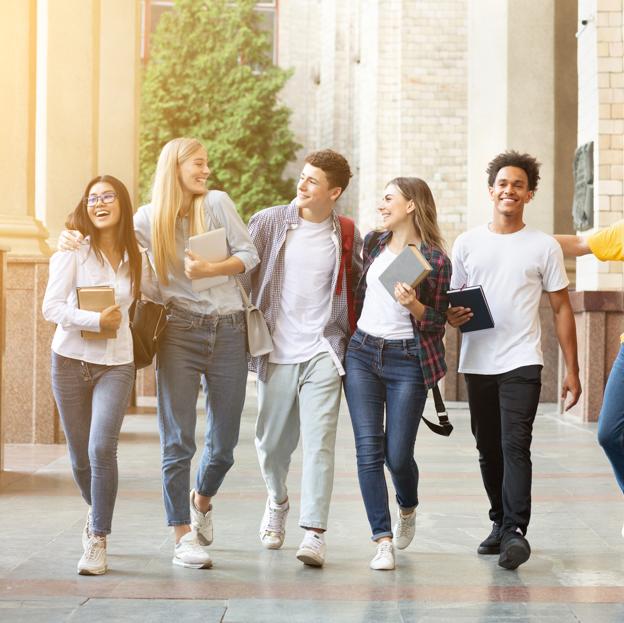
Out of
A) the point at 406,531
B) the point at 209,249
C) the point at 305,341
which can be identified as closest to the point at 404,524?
the point at 406,531

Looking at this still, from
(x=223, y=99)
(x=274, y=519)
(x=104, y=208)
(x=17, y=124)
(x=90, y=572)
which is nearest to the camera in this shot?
(x=90, y=572)

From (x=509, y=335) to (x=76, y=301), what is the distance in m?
2.08

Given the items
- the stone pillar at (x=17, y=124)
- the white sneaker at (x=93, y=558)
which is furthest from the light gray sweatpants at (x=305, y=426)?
the stone pillar at (x=17, y=124)

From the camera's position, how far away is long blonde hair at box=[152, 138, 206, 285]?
6.07 m

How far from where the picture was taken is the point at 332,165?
250 inches

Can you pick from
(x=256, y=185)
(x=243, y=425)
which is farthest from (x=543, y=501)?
(x=256, y=185)

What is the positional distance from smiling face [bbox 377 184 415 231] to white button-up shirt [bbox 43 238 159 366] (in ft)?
3.91

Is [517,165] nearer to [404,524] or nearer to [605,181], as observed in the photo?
[404,524]

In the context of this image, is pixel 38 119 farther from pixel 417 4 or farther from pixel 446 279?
pixel 417 4

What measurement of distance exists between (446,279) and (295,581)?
65.0 inches

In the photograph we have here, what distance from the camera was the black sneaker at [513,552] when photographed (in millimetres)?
5992

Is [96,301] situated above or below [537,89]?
below

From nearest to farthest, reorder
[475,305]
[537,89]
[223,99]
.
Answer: [475,305] < [537,89] < [223,99]

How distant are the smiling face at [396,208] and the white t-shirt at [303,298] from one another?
1.08 feet
